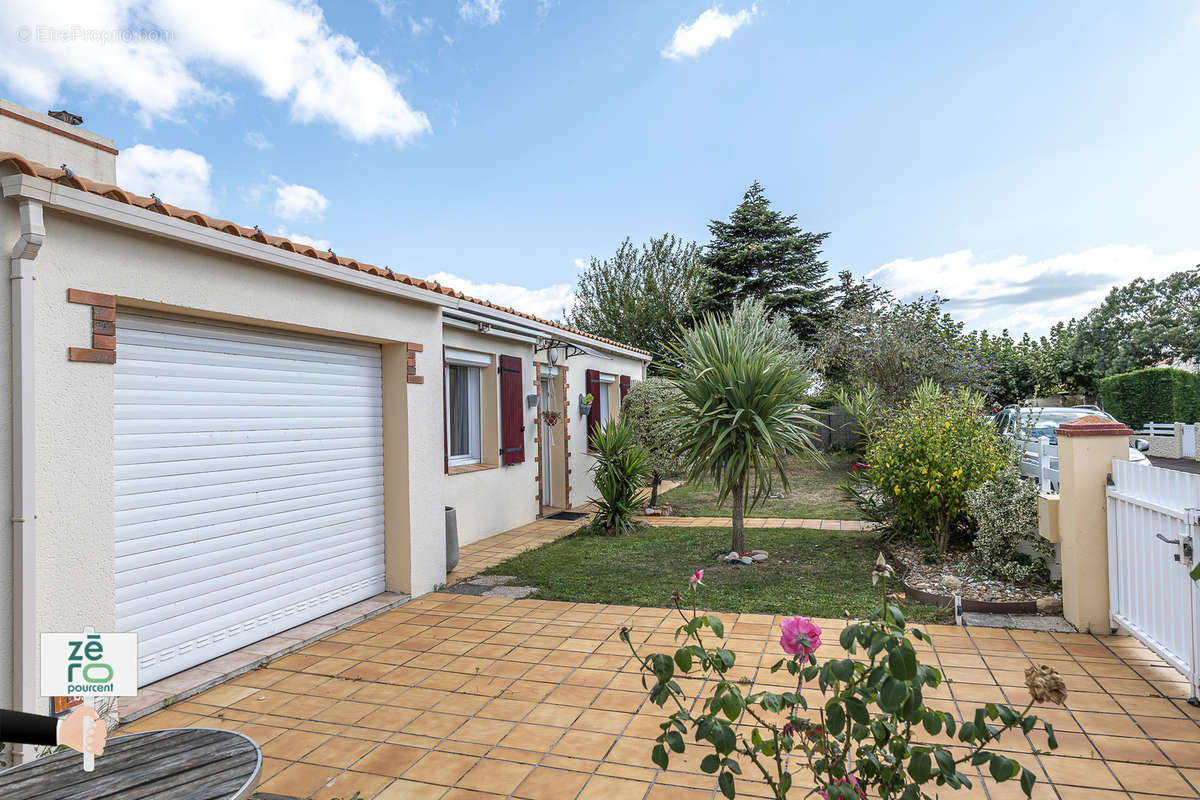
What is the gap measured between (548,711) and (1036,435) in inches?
433

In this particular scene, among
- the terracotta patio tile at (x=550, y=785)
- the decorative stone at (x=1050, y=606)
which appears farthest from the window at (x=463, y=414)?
the decorative stone at (x=1050, y=606)

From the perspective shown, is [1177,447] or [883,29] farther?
[1177,447]

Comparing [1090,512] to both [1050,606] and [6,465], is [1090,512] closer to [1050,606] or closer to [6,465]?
[1050,606]

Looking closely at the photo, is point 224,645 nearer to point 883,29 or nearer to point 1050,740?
point 1050,740

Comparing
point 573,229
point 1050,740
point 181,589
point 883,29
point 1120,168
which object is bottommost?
point 181,589

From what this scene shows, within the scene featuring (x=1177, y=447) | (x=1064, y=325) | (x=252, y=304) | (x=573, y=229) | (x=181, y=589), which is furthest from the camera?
(x=1064, y=325)

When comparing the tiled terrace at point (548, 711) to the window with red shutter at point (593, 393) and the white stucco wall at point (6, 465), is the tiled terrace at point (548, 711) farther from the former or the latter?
the window with red shutter at point (593, 393)

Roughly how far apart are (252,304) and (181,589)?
72.3 inches

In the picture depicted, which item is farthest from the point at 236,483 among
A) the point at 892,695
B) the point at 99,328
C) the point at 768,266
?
the point at 768,266

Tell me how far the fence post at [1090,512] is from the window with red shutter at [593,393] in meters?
7.69

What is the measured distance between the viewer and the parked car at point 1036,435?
650 cm

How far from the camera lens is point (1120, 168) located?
31.8 ft

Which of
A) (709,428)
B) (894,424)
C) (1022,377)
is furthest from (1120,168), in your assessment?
(1022,377)

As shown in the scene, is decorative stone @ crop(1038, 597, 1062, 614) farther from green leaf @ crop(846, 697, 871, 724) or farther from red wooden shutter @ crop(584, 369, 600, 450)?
red wooden shutter @ crop(584, 369, 600, 450)
